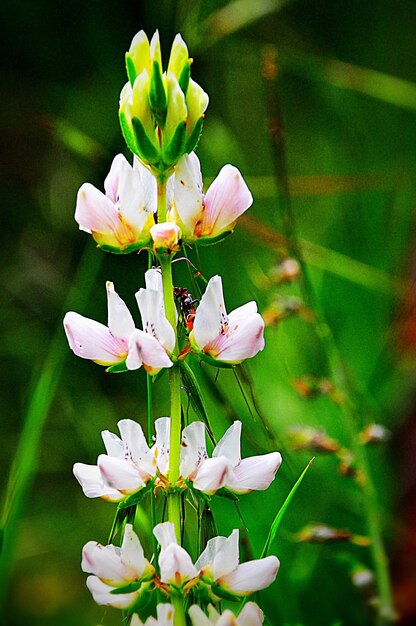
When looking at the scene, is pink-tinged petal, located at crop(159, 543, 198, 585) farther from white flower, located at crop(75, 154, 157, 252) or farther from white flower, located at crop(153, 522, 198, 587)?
white flower, located at crop(75, 154, 157, 252)

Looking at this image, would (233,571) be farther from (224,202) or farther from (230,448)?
(224,202)

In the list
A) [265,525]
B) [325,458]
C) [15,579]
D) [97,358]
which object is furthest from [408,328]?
[97,358]

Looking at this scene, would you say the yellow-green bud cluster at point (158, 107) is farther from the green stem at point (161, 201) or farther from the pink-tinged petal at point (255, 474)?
the pink-tinged petal at point (255, 474)

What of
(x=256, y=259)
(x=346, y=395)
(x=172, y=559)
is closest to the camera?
(x=172, y=559)

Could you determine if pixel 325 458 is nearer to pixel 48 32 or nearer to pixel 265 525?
pixel 265 525

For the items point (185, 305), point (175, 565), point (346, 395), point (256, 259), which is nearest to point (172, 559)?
point (175, 565)

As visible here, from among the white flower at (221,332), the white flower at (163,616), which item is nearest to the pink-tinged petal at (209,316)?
the white flower at (221,332)
